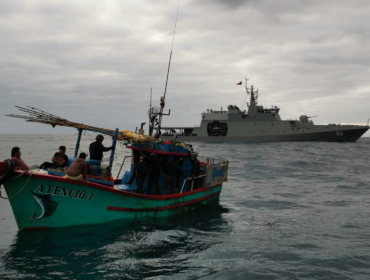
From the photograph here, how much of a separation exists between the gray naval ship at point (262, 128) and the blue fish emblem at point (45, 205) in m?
57.1

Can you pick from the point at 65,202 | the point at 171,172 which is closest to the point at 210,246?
the point at 171,172

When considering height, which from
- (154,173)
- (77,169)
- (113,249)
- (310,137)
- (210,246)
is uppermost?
(310,137)

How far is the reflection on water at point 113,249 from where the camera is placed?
6.68 metres

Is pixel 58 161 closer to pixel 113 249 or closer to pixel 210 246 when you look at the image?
pixel 113 249

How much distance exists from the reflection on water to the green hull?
259 millimetres

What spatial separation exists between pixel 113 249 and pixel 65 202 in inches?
76.1

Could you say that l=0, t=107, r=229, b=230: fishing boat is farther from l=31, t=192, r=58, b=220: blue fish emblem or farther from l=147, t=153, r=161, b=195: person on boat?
l=147, t=153, r=161, b=195: person on boat

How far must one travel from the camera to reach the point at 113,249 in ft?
26.1

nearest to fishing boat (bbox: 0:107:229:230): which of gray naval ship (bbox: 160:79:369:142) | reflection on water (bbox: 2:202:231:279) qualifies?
reflection on water (bbox: 2:202:231:279)

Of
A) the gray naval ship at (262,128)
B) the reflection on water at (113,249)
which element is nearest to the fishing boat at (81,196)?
the reflection on water at (113,249)

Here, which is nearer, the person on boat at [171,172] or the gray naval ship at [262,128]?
the person on boat at [171,172]

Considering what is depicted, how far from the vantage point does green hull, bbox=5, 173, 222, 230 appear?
8125 millimetres

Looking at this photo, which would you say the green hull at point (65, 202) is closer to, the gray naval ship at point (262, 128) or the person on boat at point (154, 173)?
the person on boat at point (154, 173)

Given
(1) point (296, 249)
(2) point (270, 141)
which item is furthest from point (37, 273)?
(2) point (270, 141)
